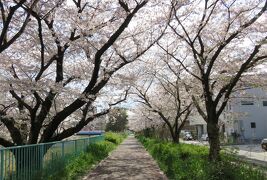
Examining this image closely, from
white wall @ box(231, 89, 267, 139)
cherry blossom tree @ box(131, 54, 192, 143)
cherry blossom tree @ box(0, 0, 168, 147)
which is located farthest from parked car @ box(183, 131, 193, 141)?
cherry blossom tree @ box(0, 0, 168, 147)

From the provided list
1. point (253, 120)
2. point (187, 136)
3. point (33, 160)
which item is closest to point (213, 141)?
point (33, 160)

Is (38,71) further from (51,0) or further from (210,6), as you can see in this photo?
(210,6)

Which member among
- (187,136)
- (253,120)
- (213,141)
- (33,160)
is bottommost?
(187,136)

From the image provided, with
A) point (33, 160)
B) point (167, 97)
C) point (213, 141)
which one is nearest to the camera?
point (33, 160)

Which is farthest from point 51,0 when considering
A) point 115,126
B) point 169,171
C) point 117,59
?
point 115,126

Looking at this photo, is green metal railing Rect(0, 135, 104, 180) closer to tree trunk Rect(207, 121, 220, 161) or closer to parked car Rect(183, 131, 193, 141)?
tree trunk Rect(207, 121, 220, 161)

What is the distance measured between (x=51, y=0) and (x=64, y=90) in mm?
3360

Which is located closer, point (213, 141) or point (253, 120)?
point (213, 141)

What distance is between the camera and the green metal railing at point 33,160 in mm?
8664

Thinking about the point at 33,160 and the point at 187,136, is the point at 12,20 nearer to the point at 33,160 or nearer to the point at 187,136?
the point at 33,160

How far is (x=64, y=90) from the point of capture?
13789 mm

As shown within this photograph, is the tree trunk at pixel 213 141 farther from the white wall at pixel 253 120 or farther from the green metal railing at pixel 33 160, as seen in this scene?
the white wall at pixel 253 120

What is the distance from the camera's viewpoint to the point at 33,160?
1090 cm

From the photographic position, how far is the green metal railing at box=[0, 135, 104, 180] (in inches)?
341
